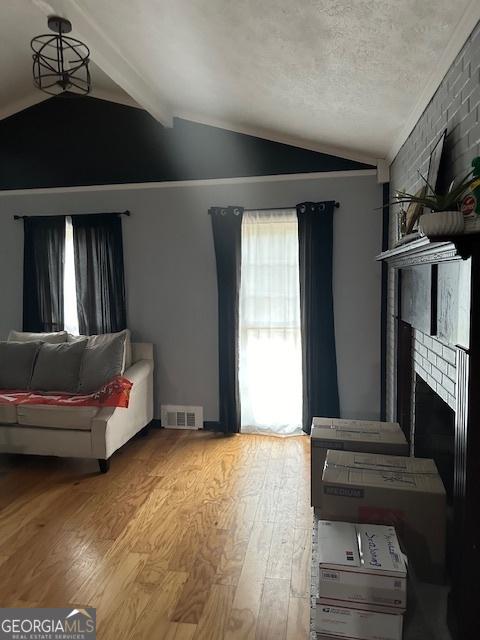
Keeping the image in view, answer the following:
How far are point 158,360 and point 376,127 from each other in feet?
8.78

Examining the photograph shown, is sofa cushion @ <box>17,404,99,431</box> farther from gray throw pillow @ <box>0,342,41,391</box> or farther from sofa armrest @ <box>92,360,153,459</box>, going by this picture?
gray throw pillow @ <box>0,342,41,391</box>

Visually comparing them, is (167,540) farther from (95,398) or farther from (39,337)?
(39,337)

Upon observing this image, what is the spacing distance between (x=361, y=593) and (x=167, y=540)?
1.17m

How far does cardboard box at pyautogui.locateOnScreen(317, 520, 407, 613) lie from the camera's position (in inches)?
58.6

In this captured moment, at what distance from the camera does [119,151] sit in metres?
4.00

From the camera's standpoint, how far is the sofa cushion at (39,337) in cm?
382

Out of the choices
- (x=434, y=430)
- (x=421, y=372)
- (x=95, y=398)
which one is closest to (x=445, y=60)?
(x=421, y=372)

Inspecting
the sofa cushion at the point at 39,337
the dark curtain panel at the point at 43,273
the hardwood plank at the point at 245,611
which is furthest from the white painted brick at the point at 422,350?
the dark curtain panel at the point at 43,273

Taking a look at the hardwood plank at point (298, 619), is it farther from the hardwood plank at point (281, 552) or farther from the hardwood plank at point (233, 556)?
the hardwood plank at point (233, 556)

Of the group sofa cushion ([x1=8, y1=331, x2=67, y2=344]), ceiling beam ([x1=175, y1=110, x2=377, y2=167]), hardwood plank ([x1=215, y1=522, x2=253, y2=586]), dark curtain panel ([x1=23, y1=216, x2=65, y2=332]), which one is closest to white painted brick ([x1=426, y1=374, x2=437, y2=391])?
hardwood plank ([x1=215, y1=522, x2=253, y2=586])

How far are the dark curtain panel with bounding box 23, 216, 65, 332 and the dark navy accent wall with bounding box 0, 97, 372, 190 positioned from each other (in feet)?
1.47

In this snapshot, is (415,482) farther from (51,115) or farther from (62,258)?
(51,115)

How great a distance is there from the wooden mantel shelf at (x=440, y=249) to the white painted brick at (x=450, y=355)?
381 mm

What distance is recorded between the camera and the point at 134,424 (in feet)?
11.6
